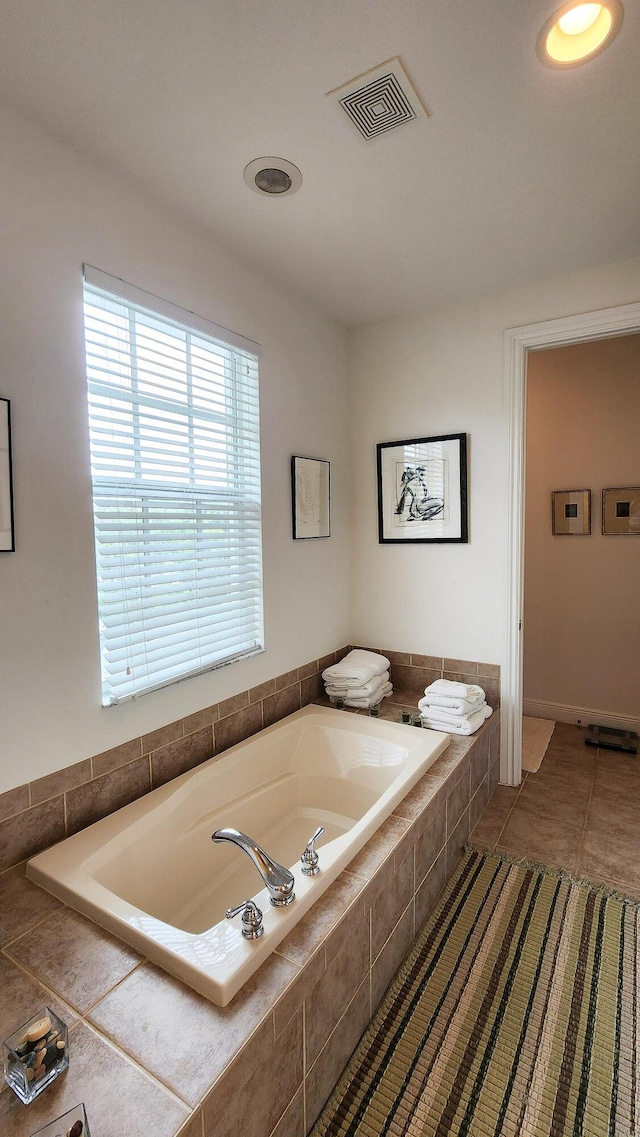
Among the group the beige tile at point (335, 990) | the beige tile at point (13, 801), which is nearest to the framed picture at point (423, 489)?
the beige tile at point (335, 990)

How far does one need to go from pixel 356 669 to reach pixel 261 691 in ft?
1.84

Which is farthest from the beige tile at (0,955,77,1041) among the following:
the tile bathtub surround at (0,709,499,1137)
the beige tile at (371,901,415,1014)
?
the beige tile at (371,901,415,1014)

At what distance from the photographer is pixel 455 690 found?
252 cm

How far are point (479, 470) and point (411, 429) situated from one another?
1.49ft

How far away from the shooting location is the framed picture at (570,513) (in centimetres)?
345

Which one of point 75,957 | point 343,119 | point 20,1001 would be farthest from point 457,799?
point 343,119

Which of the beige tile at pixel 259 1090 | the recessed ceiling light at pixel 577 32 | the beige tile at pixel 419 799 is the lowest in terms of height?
the beige tile at pixel 259 1090

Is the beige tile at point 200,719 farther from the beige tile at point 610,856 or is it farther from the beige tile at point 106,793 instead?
the beige tile at point 610,856

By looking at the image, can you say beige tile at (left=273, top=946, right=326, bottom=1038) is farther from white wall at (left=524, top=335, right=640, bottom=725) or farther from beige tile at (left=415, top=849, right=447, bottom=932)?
white wall at (left=524, top=335, right=640, bottom=725)

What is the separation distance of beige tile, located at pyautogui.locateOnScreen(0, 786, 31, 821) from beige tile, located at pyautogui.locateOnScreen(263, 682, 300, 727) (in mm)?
1119

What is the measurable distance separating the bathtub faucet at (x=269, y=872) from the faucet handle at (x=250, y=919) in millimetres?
64

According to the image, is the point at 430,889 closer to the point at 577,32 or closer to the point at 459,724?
the point at 459,724

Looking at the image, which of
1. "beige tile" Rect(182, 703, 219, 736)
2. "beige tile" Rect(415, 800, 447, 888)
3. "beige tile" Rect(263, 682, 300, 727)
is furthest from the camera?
"beige tile" Rect(263, 682, 300, 727)

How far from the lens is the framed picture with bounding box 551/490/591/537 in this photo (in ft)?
11.3
